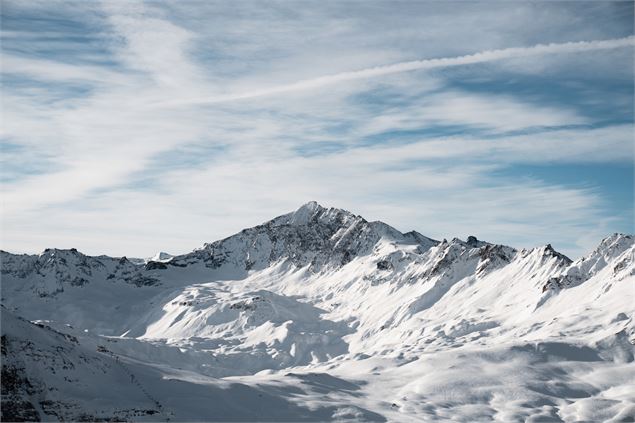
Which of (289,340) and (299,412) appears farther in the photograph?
(289,340)

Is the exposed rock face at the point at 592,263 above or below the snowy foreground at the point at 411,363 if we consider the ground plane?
above

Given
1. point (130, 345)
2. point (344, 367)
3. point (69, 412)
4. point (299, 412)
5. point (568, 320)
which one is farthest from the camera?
point (130, 345)

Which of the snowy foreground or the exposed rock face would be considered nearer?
the snowy foreground

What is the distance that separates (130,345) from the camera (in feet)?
549

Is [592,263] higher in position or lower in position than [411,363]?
higher

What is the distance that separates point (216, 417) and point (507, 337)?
9671 cm

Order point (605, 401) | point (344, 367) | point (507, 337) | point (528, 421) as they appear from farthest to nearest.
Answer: point (507, 337) → point (344, 367) → point (605, 401) → point (528, 421)

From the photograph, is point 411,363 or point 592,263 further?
point 592,263

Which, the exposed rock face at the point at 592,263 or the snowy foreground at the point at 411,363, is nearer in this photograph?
the snowy foreground at the point at 411,363

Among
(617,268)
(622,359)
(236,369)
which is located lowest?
(236,369)

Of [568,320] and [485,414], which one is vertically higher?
[568,320]

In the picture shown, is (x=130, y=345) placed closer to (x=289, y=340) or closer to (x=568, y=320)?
(x=289, y=340)

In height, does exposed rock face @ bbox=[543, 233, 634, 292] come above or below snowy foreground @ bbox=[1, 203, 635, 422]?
above

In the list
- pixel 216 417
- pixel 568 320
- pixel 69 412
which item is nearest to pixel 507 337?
pixel 568 320
